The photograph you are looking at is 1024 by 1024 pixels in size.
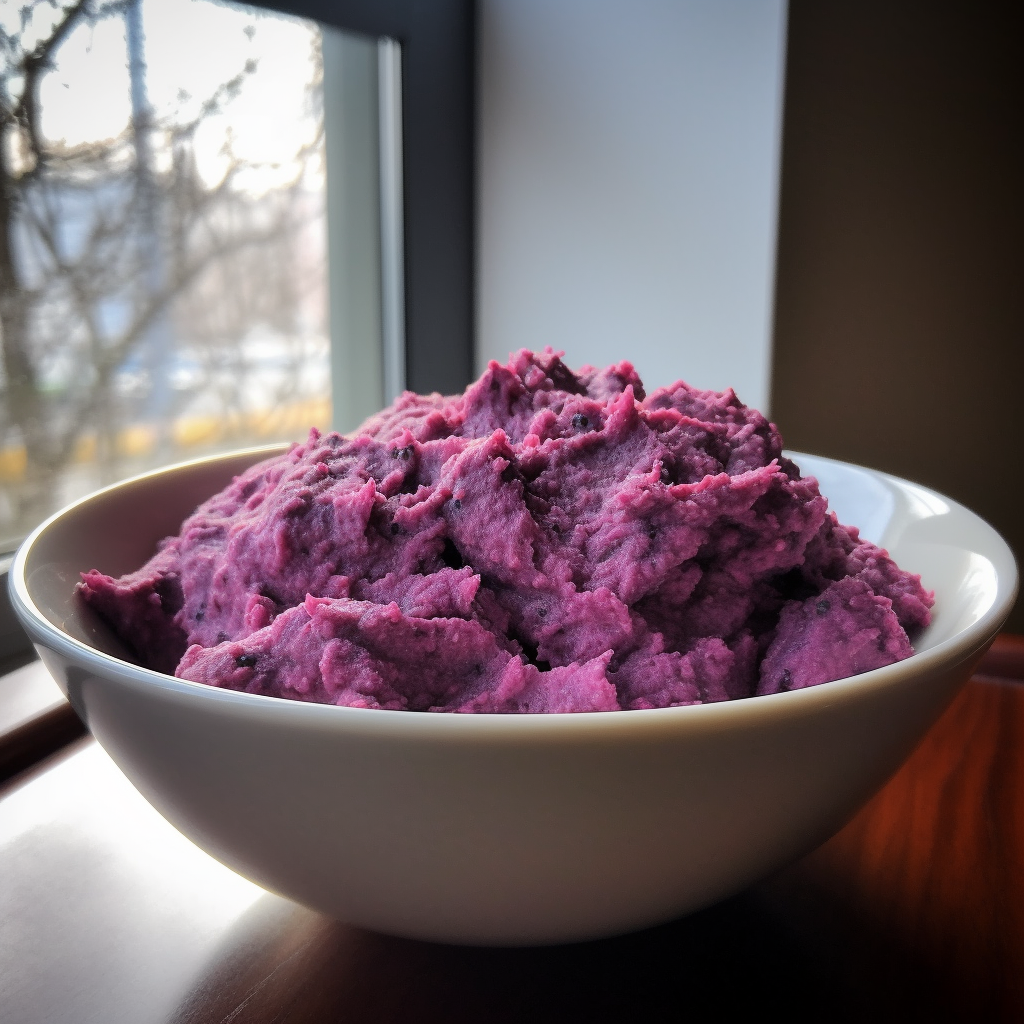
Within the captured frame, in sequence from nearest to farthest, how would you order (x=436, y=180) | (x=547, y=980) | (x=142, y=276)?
(x=547, y=980) → (x=142, y=276) → (x=436, y=180)

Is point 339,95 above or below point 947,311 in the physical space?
above

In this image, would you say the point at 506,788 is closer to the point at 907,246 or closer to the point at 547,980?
the point at 547,980

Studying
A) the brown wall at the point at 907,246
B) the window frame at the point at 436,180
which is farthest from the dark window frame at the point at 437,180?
the brown wall at the point at 907,246

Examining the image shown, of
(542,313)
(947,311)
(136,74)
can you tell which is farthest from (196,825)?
(947,311)

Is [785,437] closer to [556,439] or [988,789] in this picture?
[988,789]

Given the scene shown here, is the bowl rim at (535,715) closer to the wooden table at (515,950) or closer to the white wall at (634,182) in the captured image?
the wooden table at (515,950)

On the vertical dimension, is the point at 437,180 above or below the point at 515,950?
above

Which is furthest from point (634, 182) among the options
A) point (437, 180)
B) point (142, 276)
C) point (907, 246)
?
point (142, 276)
